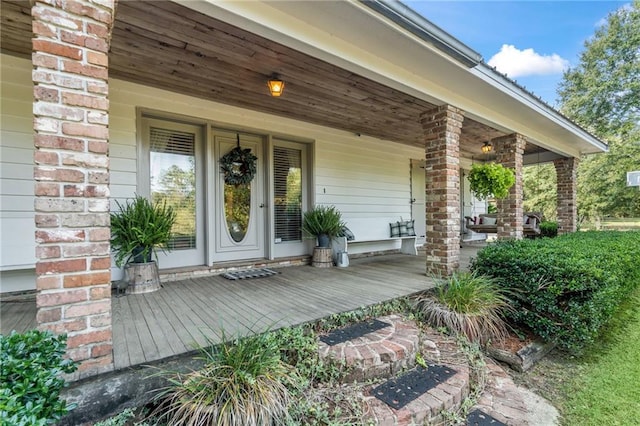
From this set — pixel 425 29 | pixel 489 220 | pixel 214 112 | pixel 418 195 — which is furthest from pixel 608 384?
→ pixel 489 220

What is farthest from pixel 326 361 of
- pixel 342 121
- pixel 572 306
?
pixel 342 121

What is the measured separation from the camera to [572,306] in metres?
2.74

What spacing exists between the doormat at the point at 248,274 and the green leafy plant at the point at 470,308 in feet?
7.01

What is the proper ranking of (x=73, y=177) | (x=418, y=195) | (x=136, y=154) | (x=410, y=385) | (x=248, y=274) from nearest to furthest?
(x=73, y=177)
(x=410, y=385)
(x=136, y=154)
(x=248, y=274)
(x=418, y=195)

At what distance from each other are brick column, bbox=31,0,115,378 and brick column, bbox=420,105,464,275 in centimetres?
365

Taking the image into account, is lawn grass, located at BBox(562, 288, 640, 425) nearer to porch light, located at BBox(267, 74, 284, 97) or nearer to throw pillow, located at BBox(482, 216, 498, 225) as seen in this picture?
porch light, located at BBox(267, 74, 284, 97)

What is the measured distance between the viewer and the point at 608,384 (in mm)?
2541

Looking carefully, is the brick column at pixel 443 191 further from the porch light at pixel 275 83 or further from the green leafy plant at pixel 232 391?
the green leafy plant at pixel 232 391

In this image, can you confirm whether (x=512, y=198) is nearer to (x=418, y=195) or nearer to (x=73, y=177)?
(x=418, y=195)

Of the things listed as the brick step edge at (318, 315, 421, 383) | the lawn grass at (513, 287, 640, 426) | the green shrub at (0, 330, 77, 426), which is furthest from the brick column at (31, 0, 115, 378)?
the lawn grass at (513, 287, 640, 426)

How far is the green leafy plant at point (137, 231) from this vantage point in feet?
10.6

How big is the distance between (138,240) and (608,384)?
15.4 ft

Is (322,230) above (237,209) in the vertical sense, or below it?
below

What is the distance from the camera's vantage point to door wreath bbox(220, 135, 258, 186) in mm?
4508
